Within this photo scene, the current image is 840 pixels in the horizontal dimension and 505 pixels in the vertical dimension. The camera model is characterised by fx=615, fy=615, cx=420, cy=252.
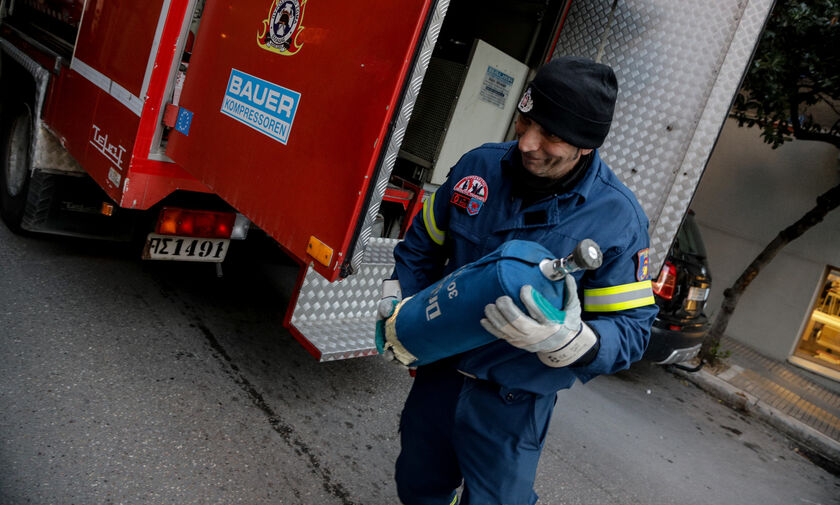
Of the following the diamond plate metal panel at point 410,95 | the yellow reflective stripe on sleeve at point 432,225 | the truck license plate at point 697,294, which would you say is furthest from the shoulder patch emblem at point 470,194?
the truck license plate at point 697,294

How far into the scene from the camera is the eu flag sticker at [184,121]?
304 cm

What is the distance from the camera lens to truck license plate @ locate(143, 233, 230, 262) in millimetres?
3479

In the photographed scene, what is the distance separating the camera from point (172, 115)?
3127mm

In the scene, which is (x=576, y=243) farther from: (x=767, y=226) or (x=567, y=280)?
(x=767, y=226)

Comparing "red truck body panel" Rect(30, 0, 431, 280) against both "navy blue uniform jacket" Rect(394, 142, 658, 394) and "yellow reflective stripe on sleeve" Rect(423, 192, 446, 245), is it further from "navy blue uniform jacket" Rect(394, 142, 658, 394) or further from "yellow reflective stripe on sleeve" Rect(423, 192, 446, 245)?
"navy blue uniform jacket" Rect(394, 142, 658, 394)

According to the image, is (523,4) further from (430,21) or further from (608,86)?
(608,86)

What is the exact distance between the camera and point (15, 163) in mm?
4621

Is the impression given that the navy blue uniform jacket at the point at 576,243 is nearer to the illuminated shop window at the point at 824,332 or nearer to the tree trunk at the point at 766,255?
the tree trunk at the point at 766,255

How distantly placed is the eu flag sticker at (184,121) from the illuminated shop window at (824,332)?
8047mm

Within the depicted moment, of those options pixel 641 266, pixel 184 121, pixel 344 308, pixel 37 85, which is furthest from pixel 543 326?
pixel 37 85

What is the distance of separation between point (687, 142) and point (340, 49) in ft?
5.41

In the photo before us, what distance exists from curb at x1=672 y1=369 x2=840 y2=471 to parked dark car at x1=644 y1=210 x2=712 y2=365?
1075 millimetres

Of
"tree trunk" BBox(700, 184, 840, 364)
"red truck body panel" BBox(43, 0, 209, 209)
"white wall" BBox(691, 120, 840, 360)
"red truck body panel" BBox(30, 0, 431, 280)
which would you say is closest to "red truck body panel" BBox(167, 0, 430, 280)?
"red truck body panel" BBox(30, 0, 431, 280)

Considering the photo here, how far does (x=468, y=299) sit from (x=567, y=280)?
0.26 meters
